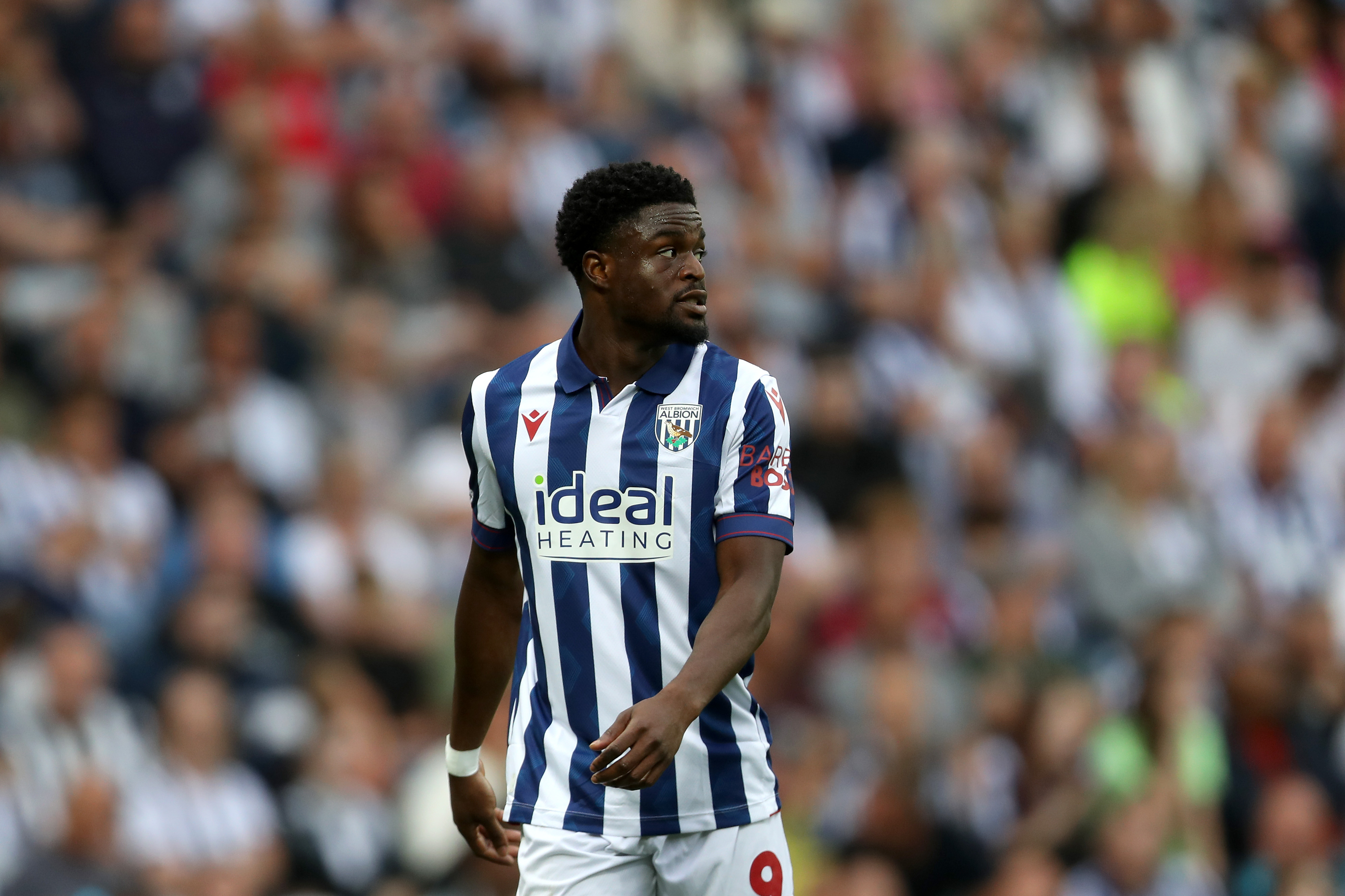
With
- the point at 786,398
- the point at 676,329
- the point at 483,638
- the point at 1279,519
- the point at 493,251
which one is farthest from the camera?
the point at 1279,519

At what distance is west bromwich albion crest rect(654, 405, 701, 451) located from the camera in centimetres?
405

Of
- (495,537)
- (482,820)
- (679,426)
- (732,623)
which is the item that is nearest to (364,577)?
(482,820)

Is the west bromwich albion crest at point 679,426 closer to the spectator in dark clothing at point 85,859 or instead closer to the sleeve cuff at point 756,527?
the sleeve cuff at point 756,527

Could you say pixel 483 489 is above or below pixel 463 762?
above

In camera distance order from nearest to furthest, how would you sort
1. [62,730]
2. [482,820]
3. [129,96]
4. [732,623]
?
[732,623], [482,820], [62,730], [129,96]

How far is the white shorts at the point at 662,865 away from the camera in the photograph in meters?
4.02

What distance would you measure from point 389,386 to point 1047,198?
5607 millimetres

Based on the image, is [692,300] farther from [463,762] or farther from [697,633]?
[463,762]

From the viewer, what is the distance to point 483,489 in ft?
14.1

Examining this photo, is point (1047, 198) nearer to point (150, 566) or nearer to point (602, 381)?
point (150, 566)

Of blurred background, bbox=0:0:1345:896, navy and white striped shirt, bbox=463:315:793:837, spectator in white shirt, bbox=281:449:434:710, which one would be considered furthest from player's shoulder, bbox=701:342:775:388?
spectator in white shirt, bbox=281:449:434:710

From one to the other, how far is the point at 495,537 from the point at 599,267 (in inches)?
29.4

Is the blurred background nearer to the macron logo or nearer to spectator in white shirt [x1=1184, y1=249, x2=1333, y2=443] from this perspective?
spectator in white shirt [x1=1184, y1=249, x2=1333, y2=443]

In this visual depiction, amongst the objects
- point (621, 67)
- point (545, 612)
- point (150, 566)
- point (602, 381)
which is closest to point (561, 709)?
point (545, 612)
